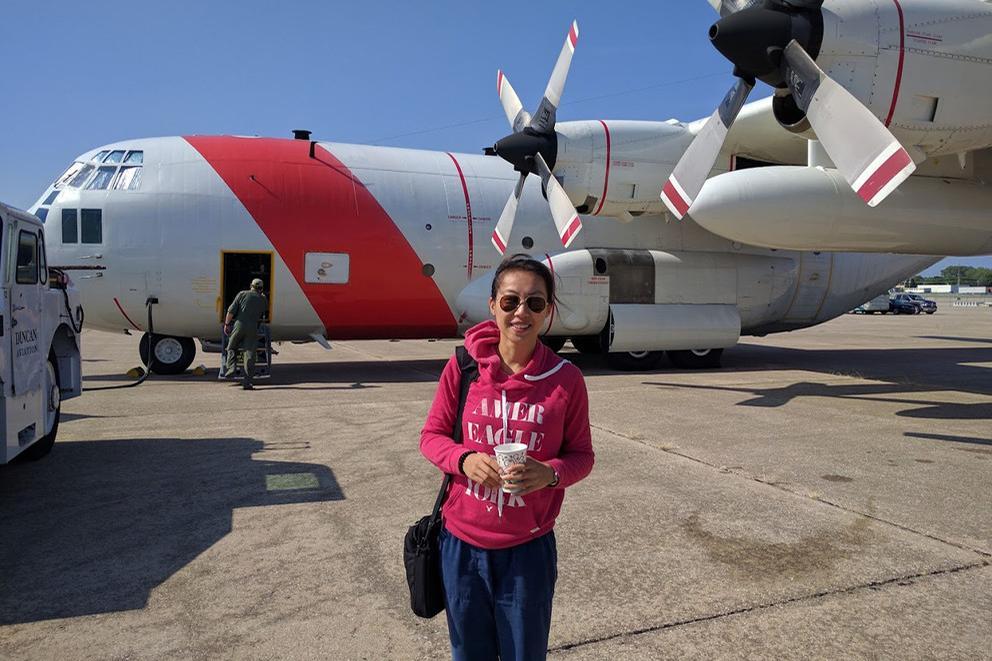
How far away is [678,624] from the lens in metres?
3.53

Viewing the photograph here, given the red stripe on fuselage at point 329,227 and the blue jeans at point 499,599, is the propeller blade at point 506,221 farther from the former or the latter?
the blue jeans at point 499,599

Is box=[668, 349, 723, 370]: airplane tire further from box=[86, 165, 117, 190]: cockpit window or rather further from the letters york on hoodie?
the letters york on hoodie

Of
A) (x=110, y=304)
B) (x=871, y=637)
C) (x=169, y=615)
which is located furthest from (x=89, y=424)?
(x=871, y=637)

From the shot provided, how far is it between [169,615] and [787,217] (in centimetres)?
972

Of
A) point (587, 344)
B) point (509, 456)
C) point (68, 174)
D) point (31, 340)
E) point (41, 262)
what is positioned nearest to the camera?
point (509, 456)

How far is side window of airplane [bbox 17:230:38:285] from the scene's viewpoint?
563 centimetres

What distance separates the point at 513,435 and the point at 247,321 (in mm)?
10087

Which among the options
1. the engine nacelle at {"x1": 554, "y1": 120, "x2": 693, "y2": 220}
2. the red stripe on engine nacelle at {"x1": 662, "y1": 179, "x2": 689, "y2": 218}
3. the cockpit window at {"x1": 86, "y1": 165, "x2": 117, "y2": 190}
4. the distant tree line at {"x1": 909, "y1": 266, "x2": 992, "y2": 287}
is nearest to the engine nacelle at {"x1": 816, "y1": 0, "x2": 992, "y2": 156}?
the red stripe on engine nacelle at {"x1": 662, "y1": 179, "x2": 689, "y2": 218}

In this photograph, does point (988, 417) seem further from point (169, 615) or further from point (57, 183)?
point (57, 183)

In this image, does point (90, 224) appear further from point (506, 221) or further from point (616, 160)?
point (616, 160)

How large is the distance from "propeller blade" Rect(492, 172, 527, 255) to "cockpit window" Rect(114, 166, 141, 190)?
615 centimetres

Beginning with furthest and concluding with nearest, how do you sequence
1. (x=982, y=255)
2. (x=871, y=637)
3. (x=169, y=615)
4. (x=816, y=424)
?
(x=982, y=255), (x=816, y=424), (x=169, y=615), (x=871, y=637)

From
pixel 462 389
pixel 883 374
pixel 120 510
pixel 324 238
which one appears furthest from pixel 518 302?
pixel 883 374

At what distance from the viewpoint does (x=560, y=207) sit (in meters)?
11.3
